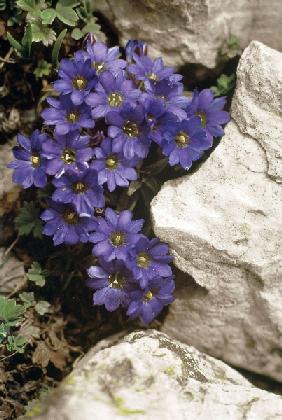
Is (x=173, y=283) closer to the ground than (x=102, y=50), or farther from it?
closer to the ground

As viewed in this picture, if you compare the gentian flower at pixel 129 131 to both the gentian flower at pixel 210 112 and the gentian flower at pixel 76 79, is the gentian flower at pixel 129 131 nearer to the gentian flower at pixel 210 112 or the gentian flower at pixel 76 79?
the gentian flower at pixel 76 79

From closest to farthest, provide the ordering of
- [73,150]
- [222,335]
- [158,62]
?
[73,150] < [158,62] < [222,335]

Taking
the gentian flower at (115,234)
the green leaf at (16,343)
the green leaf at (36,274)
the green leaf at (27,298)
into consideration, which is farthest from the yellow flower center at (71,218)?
the green leaf at (16,343)

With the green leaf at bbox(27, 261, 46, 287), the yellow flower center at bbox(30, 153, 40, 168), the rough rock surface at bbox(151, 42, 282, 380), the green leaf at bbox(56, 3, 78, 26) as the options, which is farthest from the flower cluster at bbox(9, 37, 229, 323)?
the green leaf at bbox(27, 261, 46, 287)

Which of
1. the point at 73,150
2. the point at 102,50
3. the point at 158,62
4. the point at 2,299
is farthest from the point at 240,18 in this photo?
the point at 2,299

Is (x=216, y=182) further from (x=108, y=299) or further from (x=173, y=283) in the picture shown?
(x=108, y=299)

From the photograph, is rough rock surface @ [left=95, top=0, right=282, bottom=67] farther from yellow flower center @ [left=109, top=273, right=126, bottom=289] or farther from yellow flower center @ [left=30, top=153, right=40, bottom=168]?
yellow flower center @ [left=109, top=273, right=126, bottom=289]

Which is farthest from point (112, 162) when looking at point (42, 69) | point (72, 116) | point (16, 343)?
point (16, 343)
